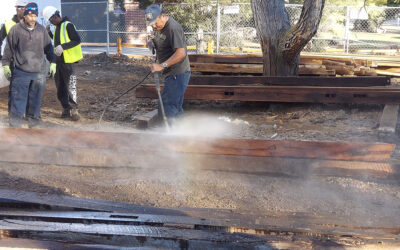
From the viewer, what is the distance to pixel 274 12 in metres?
9.55

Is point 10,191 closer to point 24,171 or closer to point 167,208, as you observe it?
point 24,171

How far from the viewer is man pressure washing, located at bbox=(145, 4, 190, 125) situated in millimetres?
5739

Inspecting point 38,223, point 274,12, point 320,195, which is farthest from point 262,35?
point 38,223

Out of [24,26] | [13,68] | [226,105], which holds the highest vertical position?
[24,26]

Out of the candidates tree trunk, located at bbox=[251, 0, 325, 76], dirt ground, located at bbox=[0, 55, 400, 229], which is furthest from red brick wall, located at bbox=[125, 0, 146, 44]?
dirt ground, located at bbox=[0, 55, 400, 229]

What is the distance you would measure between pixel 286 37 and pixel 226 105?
1807mm

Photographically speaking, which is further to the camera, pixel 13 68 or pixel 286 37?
pixel 286 37

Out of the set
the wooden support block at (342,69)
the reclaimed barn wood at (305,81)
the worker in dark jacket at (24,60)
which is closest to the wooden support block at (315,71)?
the wooden support block at (342,69)

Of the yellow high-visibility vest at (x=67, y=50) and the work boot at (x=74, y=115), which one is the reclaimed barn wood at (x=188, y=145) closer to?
the work boot at (x=74, y=115)

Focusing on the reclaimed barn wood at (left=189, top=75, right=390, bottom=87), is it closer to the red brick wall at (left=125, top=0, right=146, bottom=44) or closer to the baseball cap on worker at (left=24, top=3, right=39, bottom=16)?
the baseball cap on worker at (left=24, top=3, right=39, bottom=16)

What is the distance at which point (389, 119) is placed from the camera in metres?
7.00

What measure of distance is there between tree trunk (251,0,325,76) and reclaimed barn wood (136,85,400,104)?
1411 millimetres

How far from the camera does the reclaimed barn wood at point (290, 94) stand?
26.0 ft

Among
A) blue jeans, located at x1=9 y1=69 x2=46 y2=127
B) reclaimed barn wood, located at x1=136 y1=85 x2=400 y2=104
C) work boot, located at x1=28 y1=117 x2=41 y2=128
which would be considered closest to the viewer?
blue jeans, located at x1=9 y1=69 x2=46 y2=127
